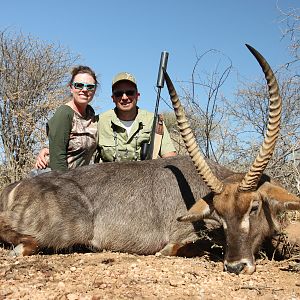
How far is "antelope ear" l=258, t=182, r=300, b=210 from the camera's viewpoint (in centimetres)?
444

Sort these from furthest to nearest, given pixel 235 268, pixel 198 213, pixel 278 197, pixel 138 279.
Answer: pixel 198 213 → pixel 278 197 → pixel 235 268 → pixel 138 279

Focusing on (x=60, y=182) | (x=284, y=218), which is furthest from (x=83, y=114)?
(x=284, y=218)

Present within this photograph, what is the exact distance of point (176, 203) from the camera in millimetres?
5273

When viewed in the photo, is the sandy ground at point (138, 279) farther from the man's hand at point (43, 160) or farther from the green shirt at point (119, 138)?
the green shirt at point (119, 138)

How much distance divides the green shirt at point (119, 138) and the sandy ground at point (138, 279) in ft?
8.09

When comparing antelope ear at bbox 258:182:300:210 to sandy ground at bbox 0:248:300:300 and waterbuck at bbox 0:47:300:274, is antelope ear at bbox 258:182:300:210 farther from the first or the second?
sandy ground at bbox 0:248:300:300

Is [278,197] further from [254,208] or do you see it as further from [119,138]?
[119,138]

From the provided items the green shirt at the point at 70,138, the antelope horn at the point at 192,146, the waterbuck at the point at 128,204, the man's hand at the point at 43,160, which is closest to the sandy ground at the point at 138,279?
the waterbuck at the point at 128,204

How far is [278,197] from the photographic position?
14.8 ft

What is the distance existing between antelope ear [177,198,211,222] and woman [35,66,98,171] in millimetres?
2349

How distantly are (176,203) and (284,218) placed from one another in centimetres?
151

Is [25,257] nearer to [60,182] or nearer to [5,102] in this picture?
[60,182]

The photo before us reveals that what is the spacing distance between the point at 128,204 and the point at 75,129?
186cm

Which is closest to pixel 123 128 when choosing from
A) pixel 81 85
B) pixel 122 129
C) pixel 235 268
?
pixel 122 129
